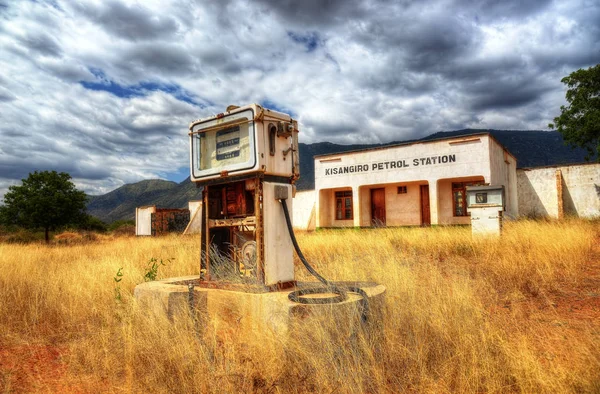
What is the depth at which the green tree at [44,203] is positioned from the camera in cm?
2319

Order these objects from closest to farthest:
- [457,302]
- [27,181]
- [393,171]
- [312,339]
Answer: [312,339], [457,302], [393,171], [27,181]

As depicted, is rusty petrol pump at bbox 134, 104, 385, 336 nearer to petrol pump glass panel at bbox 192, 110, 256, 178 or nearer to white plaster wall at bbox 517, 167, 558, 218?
petrol pump glass panel at bbox 192, 110, 256, 178

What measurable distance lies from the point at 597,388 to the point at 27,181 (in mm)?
27885

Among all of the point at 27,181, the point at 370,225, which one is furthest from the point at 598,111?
the point at 27,181

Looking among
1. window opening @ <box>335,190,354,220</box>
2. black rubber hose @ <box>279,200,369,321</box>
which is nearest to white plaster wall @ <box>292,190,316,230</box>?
window opening @ <box>335,190,354,220</box>

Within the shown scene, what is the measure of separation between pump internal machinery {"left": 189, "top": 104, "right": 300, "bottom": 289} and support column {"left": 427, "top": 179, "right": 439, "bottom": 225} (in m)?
15.4

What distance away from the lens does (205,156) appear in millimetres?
4973

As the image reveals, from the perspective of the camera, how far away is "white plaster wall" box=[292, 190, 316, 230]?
24312mm

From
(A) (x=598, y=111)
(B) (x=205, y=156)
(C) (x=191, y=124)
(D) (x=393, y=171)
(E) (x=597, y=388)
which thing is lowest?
(E) (x=597, y=388)

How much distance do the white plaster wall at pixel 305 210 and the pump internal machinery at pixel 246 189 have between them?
19154 mm

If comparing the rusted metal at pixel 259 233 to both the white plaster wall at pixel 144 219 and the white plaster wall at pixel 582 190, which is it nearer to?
the white plaster wall at pixel 582 190

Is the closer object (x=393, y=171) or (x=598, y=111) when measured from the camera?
(x=393, y=171)

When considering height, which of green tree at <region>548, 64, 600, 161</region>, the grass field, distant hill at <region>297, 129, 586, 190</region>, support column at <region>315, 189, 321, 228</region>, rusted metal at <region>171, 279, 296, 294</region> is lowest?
the grass field

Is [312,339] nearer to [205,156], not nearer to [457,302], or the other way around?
[457,302]
